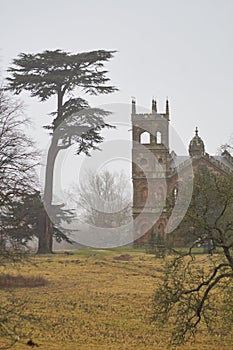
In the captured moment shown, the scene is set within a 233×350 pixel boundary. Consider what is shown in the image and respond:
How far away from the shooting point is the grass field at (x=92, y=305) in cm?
1441

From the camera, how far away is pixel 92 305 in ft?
61.5

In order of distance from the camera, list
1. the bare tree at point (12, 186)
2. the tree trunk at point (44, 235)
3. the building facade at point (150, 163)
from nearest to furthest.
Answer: the bare tree at point (12, 186) < the tree trunk at point (44, 235) < the building facade at point (150, 163)

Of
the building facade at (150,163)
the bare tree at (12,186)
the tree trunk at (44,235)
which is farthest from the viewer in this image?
the building facade at (150,163)

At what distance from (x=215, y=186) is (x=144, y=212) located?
34.8 m

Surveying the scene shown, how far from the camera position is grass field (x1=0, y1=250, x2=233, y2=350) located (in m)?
14.4

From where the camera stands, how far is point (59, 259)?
2877 cm

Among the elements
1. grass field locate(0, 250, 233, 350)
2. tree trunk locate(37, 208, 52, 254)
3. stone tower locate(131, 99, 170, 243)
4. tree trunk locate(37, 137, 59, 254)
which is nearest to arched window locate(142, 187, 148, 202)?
stone tower locate(131, 99, 170, 243)

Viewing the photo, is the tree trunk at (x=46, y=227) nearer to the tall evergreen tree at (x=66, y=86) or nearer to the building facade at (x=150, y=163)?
the tall evergreen tree at (x=66, y=86)

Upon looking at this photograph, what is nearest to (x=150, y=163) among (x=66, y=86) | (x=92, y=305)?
(x=66, y=86)

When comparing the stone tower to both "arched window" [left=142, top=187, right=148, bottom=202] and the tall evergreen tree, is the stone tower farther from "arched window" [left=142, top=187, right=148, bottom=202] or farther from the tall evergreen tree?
the tall evergreen tree

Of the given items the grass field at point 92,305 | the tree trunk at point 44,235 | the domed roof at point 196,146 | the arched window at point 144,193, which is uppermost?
the domed roof at point 196,146

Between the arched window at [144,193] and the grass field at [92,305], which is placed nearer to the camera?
the grass field at [92,305]

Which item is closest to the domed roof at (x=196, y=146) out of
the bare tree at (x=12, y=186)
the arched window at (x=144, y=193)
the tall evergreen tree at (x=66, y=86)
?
the arched window at (x=144, y=193)

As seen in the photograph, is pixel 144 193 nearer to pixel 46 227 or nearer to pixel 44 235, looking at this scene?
pixel 46 227
